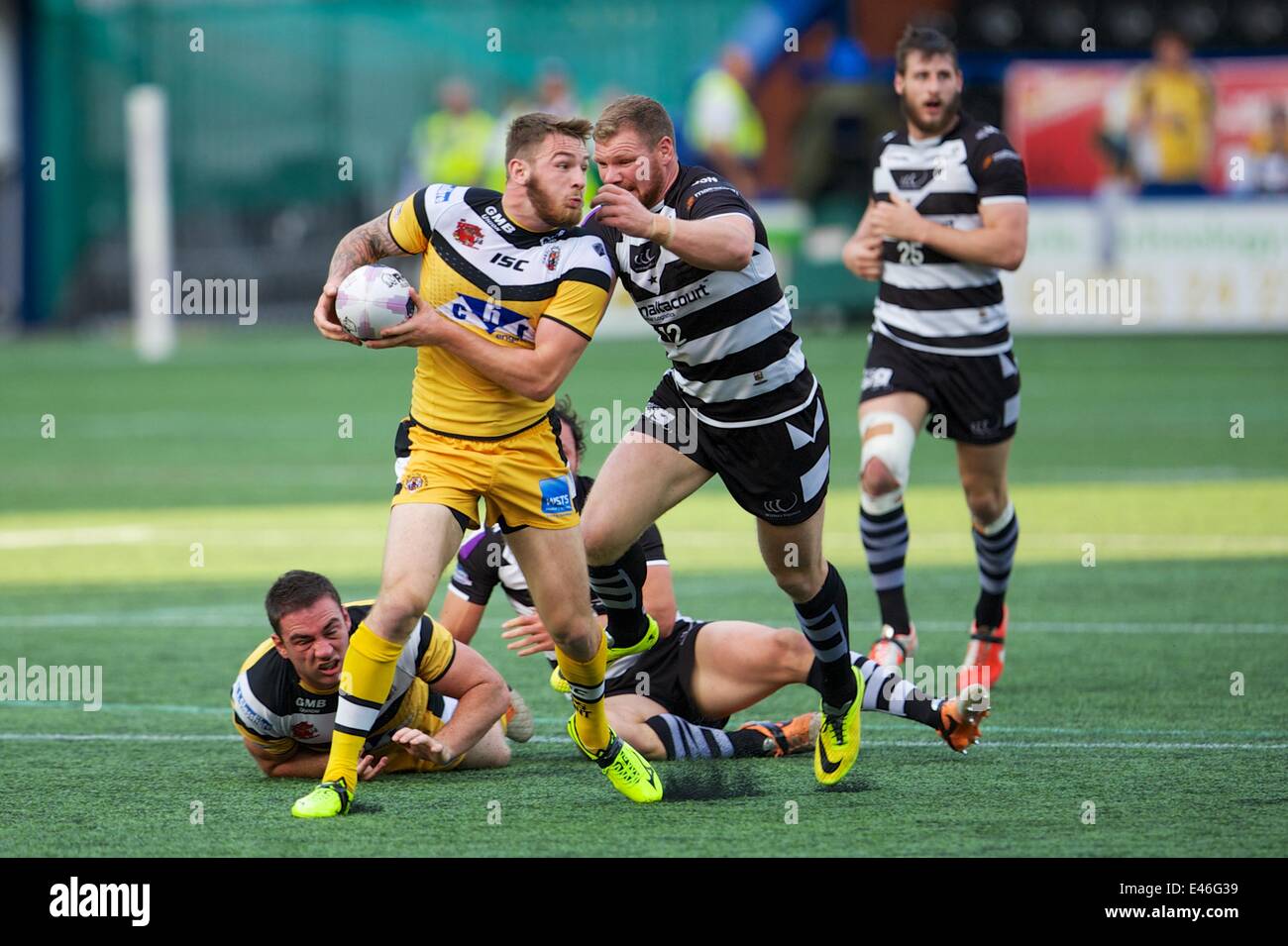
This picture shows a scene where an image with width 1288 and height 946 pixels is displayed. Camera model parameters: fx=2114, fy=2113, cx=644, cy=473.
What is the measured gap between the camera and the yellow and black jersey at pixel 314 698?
6.98 meters

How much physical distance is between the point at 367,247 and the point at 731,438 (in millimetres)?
1386

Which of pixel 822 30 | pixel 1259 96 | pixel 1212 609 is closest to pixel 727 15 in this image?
pixel 822 30

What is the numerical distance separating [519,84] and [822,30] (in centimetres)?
463

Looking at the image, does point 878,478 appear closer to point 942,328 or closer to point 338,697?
point 942,328

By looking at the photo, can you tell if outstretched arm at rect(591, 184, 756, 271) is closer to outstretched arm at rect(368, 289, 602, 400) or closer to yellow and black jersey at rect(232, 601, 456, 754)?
outstretched arm at rect(368, 289, 602, 400)

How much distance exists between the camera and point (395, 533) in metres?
6.56

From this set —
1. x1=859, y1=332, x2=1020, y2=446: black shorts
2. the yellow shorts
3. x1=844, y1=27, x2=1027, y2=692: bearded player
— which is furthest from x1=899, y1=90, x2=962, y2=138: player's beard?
the yellow shorts

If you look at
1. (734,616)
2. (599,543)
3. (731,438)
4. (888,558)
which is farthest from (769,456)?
(734,616)

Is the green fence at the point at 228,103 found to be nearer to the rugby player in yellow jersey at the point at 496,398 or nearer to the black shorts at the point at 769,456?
the black shorts at the point at 769,456

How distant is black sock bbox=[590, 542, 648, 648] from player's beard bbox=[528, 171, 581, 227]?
3.92ft

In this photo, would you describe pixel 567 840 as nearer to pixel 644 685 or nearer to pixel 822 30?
pixel 644 685

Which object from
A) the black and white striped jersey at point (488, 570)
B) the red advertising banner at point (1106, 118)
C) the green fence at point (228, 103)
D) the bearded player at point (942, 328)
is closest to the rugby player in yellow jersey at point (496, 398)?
the black and white striped jersey at point (488, 570)

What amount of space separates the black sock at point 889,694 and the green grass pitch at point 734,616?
7.9 inches

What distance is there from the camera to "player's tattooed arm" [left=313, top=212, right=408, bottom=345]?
657 centimetres
